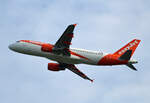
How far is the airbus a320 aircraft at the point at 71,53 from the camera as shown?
82812mm

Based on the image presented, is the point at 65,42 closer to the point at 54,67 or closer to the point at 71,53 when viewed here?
the point at 71,53

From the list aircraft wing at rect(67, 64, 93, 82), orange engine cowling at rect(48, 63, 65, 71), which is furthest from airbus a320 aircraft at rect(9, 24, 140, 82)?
aircraft wing at rect(67, 64, 93, 82)

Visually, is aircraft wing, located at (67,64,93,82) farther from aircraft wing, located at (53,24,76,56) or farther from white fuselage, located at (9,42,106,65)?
aircraft wing, located at (53,24,76,56)

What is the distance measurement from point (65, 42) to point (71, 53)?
175 inches

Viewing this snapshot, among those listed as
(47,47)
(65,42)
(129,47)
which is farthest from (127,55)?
(47,47)

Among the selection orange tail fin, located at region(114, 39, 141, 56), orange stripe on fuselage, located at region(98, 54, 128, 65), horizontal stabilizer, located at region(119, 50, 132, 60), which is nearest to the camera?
horizontal stabilizer, located at region(119, 50, 132, 60)

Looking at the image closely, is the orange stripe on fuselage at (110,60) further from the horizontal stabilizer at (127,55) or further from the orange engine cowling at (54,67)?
the orange engine cowling at (54,67)

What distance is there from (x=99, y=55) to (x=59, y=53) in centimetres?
851

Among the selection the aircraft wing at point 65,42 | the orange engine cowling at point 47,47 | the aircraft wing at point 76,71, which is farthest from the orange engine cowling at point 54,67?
Result: the orange engine cowling at point 47,47

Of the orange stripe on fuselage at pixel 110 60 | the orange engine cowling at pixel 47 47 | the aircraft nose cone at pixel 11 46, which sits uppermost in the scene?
the aircraft nose cone at pixel 11 46

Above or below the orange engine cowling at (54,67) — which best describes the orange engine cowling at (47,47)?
above

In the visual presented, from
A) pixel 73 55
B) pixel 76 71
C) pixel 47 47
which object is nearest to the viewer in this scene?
pixel 47 47

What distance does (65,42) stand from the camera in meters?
82.1

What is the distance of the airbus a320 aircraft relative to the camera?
82.8 meters
